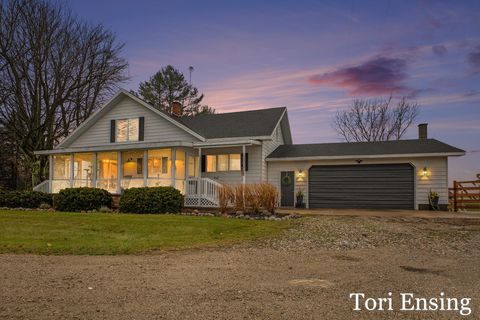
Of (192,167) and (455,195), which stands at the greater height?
(192,167)

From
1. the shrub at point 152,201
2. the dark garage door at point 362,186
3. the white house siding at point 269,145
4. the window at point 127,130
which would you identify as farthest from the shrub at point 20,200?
the dark garage door at point 362,186

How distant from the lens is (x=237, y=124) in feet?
68.3

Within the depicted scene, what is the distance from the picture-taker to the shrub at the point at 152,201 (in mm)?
14547

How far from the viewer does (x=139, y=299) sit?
13.3ft

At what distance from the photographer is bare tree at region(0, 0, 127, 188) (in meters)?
23.0

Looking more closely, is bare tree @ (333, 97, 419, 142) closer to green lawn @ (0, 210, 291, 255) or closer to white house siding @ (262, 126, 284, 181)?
white house siding @ (262, 126, 284, 181)

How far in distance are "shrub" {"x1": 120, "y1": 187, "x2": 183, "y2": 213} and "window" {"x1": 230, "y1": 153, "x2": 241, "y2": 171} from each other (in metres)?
4.81

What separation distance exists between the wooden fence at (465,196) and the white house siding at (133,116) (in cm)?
1332

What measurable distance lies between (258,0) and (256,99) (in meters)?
15.5

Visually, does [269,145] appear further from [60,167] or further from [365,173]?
[60,167]

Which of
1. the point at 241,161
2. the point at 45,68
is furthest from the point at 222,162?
the point at 45,68

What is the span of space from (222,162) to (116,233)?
10726 millimetres

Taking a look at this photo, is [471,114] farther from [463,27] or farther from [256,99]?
[256,99]

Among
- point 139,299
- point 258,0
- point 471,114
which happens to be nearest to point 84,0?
point 258,0
